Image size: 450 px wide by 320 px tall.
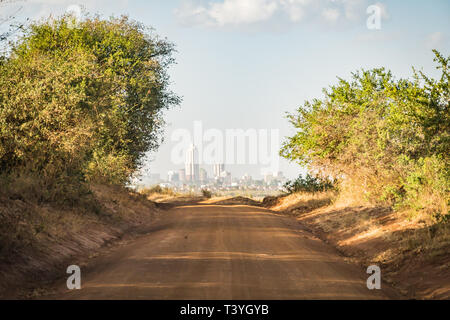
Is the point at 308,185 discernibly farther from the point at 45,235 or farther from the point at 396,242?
the point at 45,235

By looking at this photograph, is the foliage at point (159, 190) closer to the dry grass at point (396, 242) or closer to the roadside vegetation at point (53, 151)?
the roadside vegetation at point (53, 151)

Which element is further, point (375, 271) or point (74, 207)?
point (74, 207)

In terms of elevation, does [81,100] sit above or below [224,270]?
above

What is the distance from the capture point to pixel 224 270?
1012 centimetres

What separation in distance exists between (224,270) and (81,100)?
1221 cm

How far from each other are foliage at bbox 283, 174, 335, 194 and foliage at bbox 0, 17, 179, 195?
35.0 feet

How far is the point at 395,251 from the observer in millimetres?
12414

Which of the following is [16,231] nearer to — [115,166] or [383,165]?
[383,165]

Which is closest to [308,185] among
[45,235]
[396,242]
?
[396,242]

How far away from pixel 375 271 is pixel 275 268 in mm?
2366

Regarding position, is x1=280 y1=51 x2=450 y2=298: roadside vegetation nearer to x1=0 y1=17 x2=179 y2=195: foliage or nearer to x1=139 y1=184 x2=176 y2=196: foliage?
x1=0 y1=17 x2=179 y2=195: foliage

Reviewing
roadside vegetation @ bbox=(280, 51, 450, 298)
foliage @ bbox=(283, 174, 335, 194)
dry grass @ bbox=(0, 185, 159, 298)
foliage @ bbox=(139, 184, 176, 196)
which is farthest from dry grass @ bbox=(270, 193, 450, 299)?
foliage @ bbox=(139, 184, 176, 196)
